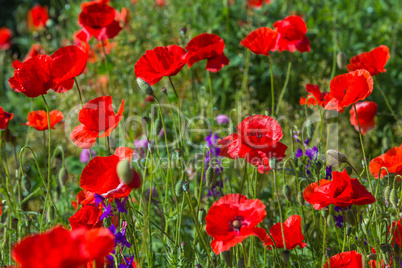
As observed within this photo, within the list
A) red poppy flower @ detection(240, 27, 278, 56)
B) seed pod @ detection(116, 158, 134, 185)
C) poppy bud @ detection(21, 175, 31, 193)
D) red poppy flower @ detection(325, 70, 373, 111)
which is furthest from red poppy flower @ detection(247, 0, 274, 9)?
seed pod @ detection(116, 158, 134, 185)

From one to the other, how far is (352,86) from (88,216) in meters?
0.80

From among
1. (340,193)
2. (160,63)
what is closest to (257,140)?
(340,193)

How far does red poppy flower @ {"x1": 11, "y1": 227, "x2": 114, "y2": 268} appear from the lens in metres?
0.69

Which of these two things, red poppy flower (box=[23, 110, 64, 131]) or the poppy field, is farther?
red poppy flower (box=[23, 110, 64, 131])

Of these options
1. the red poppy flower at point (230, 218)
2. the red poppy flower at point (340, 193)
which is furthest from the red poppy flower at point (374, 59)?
the red poppy flower at point (230, 218)

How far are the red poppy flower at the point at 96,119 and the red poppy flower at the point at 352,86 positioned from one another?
617mm

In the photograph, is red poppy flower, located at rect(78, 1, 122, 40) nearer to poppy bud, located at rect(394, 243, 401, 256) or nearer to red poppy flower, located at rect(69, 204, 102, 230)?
red poppy flower, located at rect(69, 204, 102, 230)

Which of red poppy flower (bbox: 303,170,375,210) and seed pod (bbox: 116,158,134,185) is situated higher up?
seed pod (bbox: 116,158,134,185)

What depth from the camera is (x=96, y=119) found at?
1.36 metres

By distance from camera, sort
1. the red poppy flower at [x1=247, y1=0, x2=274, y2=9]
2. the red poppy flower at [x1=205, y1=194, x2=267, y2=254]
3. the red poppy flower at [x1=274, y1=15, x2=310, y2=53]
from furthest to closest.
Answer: the red poppy flower at [x1=247, y1=0, x2=274, y2=9]
the red poppy flower at [x1=274, y1=15, x2=310, y2=53]
the red poppy flower at [x1=205, y1=194, x2=267, y2=254]

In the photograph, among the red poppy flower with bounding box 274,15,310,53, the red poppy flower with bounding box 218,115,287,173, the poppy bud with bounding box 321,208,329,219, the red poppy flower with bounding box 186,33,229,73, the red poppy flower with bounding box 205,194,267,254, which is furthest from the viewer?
the red poppy flower with bounding box 274,15,310,53

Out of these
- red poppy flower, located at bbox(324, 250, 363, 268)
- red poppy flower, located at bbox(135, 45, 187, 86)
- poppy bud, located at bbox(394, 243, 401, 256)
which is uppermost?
red poppy flower, located at bbox(135, 45, 187, 86)

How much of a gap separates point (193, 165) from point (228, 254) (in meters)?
0.91

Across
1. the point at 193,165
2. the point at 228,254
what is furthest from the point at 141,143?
the point at 228,254
